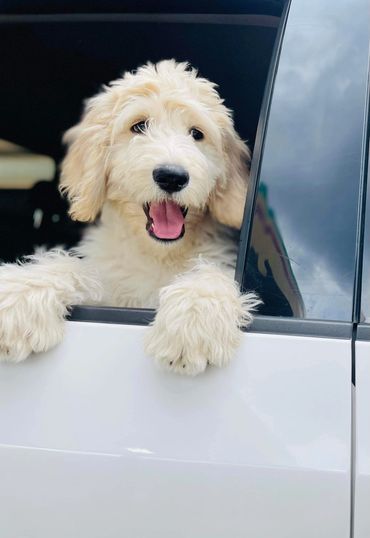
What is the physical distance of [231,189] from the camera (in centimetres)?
202

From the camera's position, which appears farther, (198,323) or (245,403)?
(198,323)

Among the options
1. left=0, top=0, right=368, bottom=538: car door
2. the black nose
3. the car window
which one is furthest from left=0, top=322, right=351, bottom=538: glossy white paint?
the car window

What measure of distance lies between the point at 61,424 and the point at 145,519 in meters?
0.24

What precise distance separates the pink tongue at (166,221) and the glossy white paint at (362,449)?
0.80m

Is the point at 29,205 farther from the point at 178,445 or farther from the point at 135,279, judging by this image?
the point at 178,445

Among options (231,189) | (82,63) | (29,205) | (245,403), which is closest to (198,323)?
(245,403)

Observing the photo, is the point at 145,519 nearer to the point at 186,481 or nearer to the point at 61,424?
the point at 186,481

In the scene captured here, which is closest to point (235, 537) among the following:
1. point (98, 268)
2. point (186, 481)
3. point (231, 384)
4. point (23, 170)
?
point (186, 481)

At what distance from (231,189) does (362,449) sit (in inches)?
37.5

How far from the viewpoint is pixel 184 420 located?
1328 millimetres

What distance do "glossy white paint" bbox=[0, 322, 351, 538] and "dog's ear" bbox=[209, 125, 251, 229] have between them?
2.18ft

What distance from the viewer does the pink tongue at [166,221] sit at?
196 centimetres

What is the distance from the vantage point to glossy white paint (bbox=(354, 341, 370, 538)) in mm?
1252

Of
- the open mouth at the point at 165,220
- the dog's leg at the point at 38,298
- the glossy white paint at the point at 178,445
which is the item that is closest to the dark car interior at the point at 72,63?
the open mouth at the point at 165,220
